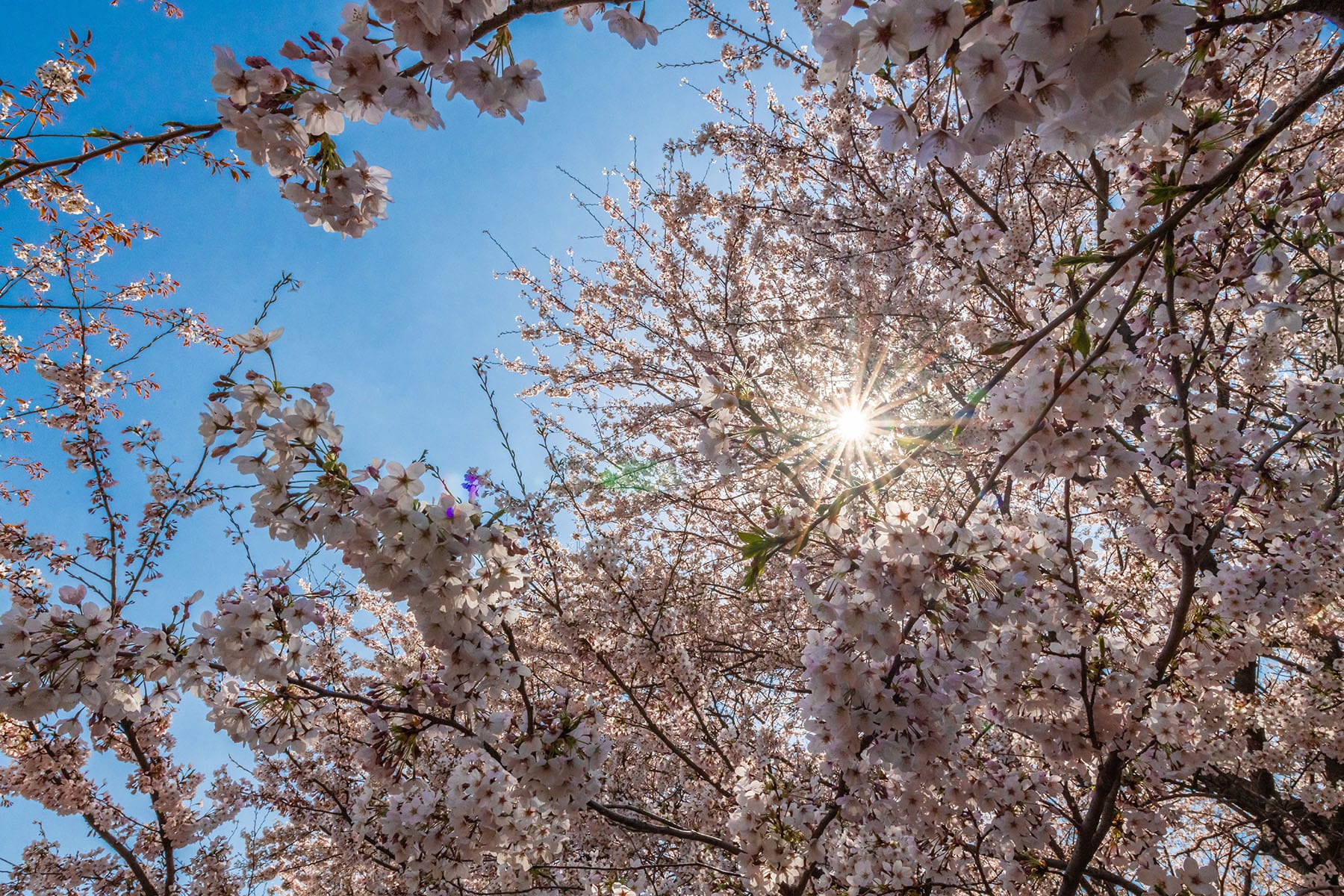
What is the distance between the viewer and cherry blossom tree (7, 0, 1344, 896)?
1.54 metres

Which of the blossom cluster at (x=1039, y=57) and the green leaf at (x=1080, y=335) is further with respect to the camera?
the green leaf at (x=1080, y=335)

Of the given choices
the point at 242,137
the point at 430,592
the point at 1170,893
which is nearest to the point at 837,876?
the point at 1170,893

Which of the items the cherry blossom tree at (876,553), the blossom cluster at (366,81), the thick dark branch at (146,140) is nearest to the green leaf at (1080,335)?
the cherry blossom tree at (876,553)

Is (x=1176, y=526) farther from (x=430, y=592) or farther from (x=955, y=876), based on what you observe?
(x=430, y=592)

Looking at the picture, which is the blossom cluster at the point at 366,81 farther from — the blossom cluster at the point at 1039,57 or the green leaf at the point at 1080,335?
the green leaf at the point at 1080,335

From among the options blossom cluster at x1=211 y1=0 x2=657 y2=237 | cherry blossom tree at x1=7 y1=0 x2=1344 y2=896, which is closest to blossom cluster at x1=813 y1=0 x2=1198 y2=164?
cherry blossom tree at x1=7 y1=0 x2=1344 y2=896

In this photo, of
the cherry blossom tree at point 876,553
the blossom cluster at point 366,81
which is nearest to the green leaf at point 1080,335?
the cherry blossom tree at point 876,553

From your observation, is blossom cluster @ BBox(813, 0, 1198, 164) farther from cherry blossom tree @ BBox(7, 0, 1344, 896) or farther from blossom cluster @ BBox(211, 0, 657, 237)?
blossom cluster @ BBox(211, 0, 657, 237)

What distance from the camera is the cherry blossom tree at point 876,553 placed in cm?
154

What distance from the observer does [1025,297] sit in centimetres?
525

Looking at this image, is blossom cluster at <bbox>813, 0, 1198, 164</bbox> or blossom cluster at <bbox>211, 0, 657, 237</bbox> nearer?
blossom cluster at <bbox>813, 0, 1198, 164</bbox>

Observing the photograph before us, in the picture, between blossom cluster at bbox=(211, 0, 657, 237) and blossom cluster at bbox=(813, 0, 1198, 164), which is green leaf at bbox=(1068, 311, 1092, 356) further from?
blossom cluster at bbox=(211, 0, 657, 237)

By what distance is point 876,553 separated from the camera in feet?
6.14

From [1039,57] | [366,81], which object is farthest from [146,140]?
[1039,57]
